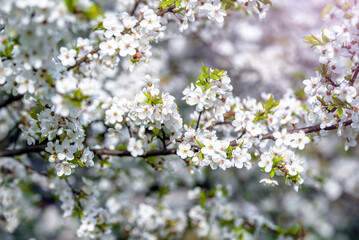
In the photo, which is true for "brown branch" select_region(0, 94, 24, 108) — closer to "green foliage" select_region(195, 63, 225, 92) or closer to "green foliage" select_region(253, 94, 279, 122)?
"green foliage" select_region(195, 63, 225, 92)

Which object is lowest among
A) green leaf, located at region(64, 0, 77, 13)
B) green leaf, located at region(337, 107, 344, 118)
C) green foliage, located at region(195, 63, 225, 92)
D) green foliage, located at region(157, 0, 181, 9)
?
green leaf, located at region(337, 107, 344, 118)

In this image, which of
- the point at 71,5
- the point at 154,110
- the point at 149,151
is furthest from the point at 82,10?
the point at 149,151

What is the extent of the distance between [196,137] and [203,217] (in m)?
2.27

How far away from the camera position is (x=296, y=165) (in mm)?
2867

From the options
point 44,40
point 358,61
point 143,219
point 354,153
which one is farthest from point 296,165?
point 354,153

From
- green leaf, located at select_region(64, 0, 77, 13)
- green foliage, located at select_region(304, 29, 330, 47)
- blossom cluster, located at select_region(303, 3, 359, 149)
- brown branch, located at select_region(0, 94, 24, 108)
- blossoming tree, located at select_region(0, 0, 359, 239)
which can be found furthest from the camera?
brown branch, located at select_region(0, 94, 24, 108)

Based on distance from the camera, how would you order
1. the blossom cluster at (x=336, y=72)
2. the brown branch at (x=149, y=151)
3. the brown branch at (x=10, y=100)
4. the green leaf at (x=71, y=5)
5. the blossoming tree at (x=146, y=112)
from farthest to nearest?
the brown branch at (x=10, y=100)
the brown branch at (x=149, y=151)
the blossom cluster at (x=336, y=72)
the blossoming tree at (x=146, y=112)
the green leaf at (x=71, y=5)

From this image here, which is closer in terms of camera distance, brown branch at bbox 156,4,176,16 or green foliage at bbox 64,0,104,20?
green foliage at bbox 64,0,104,20

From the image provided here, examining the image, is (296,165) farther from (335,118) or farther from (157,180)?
(157,180)

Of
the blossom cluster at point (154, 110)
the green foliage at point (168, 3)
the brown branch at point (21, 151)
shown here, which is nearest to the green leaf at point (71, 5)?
the blossom cluster at point (154, 110)

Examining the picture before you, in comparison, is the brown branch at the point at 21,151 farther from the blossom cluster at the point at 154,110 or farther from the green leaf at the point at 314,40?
the green leaf at the point at 314,40

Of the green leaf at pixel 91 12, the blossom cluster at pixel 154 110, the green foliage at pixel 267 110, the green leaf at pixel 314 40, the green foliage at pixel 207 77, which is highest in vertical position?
the green leaf at pixel 91 12

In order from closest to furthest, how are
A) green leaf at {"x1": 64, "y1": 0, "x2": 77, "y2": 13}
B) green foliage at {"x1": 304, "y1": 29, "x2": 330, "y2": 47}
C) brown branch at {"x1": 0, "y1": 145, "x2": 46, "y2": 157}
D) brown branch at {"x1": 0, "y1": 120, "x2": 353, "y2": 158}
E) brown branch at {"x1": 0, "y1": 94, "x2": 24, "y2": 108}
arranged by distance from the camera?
green leaf at {"x1": 64, "y1": 0, "x2": 77, "y2": 13} < green foliage at {"x1": 304, "y1": 29, "x2": 330, "y2": 47} < brown branch at {"x1": 0, "y1": 120, "x2": 353, "y2": 158} < brown branch at {"x1": 0, "y1": 145, "x2": 46, "y2": 157} < brown branch at {"x1": 0, "y1": 94, "x2": 24, "y2": 108}

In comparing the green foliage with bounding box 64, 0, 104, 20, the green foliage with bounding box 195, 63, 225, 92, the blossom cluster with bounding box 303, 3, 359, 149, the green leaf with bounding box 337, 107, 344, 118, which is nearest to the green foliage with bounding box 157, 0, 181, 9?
the green foliage with bounding box 195, 63, 225, 92
